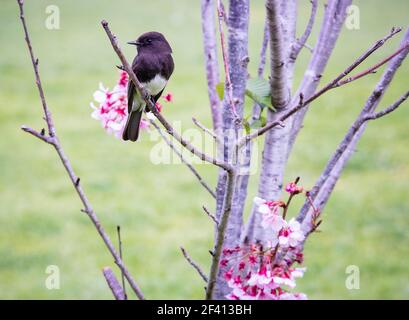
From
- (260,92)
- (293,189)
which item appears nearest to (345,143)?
(260,92)

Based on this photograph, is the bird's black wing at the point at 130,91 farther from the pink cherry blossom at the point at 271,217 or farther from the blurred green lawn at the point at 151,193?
the blurred green lawn at the point at 151,193

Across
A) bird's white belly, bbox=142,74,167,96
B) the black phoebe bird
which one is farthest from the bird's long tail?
bird's white belly, bbox=142,74,167,96

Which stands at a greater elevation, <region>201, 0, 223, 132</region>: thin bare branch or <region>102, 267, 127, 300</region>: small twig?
<region>201, 0, 223, 132</region>: thin bare branch

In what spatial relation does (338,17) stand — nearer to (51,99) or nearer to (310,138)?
(310,138)

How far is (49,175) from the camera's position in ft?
19.9

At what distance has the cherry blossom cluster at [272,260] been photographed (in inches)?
62.0

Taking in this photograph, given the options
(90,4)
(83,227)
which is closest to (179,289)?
(83,227)

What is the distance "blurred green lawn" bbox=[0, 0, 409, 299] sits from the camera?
452 cm

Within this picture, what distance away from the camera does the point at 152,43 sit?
2.23 meters

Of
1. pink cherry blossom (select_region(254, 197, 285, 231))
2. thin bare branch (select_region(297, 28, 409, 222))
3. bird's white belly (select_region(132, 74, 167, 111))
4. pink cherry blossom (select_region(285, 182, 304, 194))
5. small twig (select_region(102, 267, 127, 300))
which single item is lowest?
small twig (select_region(102, 267, 127, 300))

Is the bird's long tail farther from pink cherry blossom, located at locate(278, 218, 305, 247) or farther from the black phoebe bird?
pink cherry blossom, located at locate(278, 218, 305, 247)

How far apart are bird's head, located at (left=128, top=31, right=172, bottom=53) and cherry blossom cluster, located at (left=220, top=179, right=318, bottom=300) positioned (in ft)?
2.72

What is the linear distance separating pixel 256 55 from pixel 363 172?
125 inches

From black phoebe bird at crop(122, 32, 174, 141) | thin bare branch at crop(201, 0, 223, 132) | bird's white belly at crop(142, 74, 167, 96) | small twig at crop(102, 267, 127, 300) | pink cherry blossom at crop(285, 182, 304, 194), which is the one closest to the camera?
pink cherry blossom at crop(285, 182, 304, 194)
